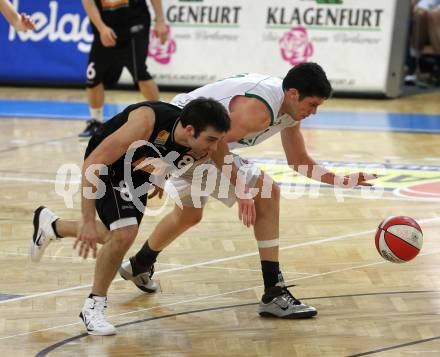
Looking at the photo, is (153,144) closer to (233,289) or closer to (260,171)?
(260,171)

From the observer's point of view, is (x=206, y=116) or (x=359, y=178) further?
(x=359, y=178)

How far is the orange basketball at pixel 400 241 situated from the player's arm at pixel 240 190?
37.7 inches

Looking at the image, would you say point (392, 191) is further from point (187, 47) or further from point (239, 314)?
point (187, 47)

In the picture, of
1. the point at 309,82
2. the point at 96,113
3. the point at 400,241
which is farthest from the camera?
the point at 96,113

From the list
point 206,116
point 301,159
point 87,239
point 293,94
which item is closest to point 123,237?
point 87,239

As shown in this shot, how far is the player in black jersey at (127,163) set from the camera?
17.1ft

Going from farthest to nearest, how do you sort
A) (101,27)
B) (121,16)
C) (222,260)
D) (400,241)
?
(121,16), (101,27), (222,260), (400,241)

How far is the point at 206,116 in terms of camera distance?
5176mm

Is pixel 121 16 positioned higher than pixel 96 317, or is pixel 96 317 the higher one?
pixel 96 317

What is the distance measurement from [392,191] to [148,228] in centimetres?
249

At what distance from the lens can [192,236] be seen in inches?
298

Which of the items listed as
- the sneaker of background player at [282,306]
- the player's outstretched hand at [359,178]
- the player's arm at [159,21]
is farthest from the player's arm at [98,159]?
the player's arm at [159,21]

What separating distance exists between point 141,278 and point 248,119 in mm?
1310

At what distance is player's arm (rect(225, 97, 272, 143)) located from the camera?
556cm
